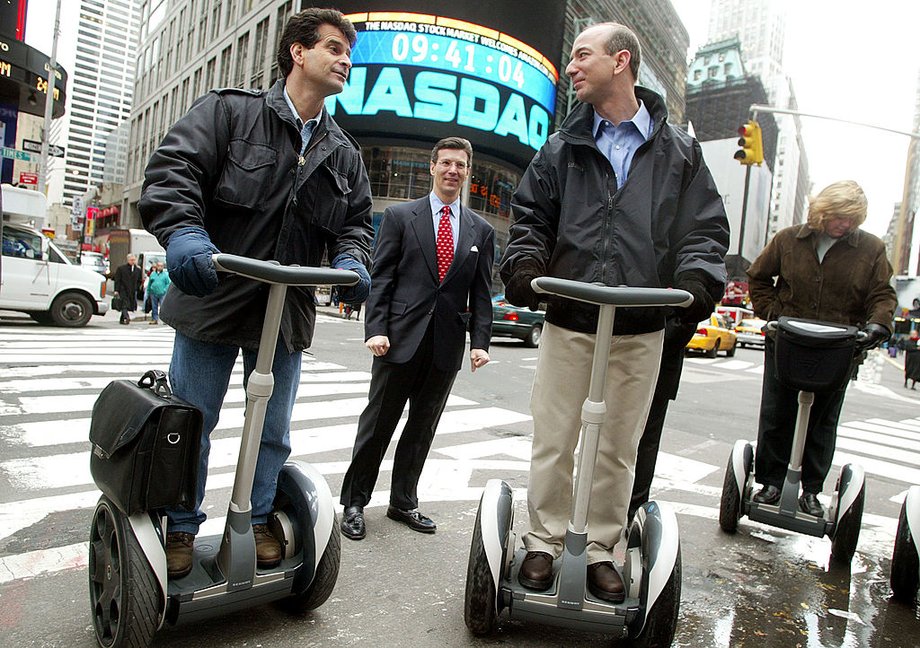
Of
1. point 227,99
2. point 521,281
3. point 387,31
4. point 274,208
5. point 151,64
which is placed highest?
point 151,64

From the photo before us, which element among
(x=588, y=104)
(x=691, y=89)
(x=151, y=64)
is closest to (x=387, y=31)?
(x=588, y=104)

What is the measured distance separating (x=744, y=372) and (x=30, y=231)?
15.2 metres

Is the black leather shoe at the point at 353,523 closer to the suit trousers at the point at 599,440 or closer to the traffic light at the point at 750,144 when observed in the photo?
the suit trousers at the point at 599,440

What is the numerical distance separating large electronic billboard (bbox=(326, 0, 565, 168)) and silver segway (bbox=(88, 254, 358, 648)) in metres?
33.2

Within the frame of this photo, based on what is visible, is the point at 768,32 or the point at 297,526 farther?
the point at 768,32

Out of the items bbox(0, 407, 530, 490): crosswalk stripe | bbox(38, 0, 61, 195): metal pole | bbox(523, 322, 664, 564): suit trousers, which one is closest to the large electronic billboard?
bbox(38, 0, 61, 195): metal pole

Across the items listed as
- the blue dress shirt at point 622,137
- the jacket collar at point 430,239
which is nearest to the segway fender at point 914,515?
the blue dress shirt at point 622,137

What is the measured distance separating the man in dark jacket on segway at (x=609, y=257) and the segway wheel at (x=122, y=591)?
1246 millimetres

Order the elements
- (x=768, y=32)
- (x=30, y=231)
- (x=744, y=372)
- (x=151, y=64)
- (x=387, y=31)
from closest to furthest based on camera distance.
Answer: (x=30, y=231), (x=744, y=372), (x=387, y=31), (x=151, y=64), (x=768, y=32)

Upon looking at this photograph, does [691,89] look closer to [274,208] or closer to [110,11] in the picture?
[110,11]

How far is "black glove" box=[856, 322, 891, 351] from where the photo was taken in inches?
133

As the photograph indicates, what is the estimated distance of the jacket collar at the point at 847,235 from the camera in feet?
12.0

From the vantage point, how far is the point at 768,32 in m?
160

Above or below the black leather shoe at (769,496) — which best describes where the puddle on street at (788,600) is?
below
